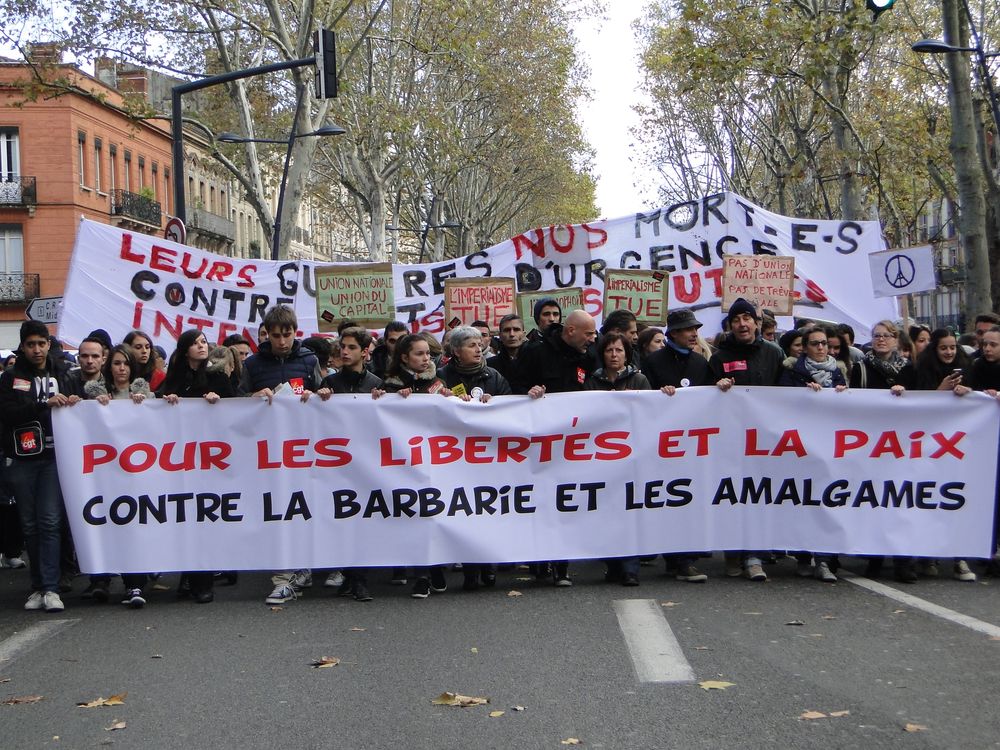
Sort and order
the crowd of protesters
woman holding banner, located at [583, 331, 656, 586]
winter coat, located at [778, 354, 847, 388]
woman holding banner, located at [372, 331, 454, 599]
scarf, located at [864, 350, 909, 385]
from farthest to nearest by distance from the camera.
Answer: scarf, located at [864, 350, 909, 385]
winter coat, located at [778, 354, 847, 388]
woman holding banner, located at [583, 331, 656, 586]
woman holding banner, located at [372, 331, 454, 599]
the crowd of protesters

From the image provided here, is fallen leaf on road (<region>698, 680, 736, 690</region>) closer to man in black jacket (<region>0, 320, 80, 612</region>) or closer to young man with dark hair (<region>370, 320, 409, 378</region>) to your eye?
man in black jacket (<region>0, 320, 80, 612</region>)

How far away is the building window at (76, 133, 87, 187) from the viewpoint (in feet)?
160

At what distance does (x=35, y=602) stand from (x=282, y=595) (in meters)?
1.54

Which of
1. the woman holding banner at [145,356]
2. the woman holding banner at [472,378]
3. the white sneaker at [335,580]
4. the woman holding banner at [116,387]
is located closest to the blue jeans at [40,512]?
the woman holding banner at [116,387]

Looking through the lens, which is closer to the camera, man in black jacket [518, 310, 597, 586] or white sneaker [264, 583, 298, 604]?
white sneaker [264, 583, 298, 604]

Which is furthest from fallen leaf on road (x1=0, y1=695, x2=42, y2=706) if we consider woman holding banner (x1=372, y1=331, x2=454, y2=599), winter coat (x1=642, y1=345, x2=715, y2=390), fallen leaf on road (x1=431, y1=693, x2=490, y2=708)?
winter coat (x1=642, y1=345, x2=715, y2=390)

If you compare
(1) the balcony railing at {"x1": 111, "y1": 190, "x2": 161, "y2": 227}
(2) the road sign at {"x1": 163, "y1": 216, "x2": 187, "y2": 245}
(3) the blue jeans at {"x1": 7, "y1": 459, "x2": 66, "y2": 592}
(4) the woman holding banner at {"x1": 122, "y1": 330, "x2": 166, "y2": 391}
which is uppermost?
(1) the balcony railing at {"x1": 111, "y1": 190, "x2": 161, "y2": 227}

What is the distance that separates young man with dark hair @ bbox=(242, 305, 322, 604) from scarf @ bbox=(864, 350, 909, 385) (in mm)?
4247

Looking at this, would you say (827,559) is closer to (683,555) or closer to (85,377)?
(683,555)

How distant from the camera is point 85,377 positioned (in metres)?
9.60

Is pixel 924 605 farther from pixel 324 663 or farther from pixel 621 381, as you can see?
pixel 324 663

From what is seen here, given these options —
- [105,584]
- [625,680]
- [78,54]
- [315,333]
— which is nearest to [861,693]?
[625,680]

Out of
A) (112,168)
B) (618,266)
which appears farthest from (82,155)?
(618,266)

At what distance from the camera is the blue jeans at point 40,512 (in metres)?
9.09
